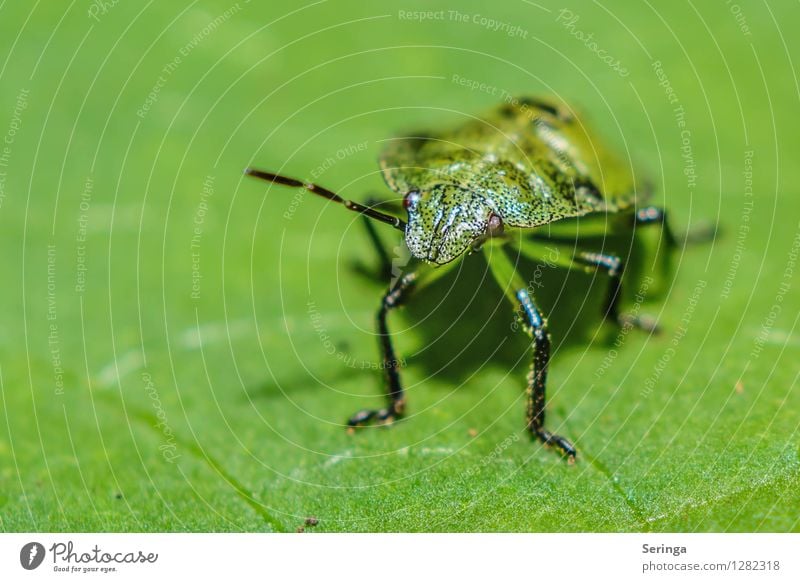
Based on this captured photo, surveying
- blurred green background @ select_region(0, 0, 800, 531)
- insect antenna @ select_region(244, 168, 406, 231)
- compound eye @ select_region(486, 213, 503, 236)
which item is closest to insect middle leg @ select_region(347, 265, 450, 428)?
blurred green background @ select_region(0, 0, 800, 531)

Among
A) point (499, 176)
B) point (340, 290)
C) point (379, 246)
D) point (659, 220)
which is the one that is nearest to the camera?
point (499, 176)

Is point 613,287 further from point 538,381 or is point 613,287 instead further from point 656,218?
point 538,381

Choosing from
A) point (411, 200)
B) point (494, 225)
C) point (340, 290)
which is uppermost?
point (411, 200)

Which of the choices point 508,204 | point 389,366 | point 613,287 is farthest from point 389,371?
point 613,287

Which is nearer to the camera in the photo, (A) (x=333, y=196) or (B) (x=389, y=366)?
(A) (x=333, y=196)

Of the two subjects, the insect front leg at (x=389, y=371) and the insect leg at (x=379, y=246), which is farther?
the insect leg at (x=379, y=246)

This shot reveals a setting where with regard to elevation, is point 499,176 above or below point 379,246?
above

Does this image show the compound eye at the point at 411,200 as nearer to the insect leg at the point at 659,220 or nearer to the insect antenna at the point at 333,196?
the insect antenna at the point at 333,196

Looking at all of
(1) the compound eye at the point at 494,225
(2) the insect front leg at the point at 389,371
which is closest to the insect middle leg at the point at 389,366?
(2) the insect front leg at the point at 389,371
